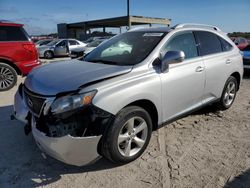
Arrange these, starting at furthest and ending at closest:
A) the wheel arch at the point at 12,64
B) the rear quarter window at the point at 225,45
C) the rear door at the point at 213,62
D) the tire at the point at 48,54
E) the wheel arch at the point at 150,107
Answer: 1. the tire at the point at 48,54
2. the wheel arch at the point at 12,64
3. the rear quarter window at the point at 225,45
4. the rear door at the point at 213,62
5. the wheel arch at the point at 150,107

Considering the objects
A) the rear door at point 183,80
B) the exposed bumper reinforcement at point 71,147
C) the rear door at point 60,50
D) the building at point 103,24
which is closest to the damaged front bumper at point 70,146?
the exposed bumper reinforcement at point 71,147

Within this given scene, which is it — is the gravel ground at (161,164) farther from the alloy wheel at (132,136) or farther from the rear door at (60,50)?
the rear door at (60,50)

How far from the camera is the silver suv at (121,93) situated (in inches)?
102

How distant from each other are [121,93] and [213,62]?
222 centimetres

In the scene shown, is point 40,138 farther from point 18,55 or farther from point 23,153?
point 18,55

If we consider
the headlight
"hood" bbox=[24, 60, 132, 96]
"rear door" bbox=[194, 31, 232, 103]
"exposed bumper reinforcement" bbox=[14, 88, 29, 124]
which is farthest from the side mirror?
"exposed bumper reinforcement" bbox=[14, 88, 29, 124]

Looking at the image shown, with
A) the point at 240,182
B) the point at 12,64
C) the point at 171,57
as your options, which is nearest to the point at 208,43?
the point at 171,57

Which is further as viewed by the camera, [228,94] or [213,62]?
[228,94]

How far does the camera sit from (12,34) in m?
6.75

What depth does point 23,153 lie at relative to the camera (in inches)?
133

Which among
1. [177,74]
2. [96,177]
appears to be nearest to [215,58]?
[177,74]

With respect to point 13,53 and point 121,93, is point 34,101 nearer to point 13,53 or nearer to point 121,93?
point 121,93

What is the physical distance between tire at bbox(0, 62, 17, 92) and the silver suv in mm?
3671

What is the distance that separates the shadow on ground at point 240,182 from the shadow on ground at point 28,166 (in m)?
1.36
